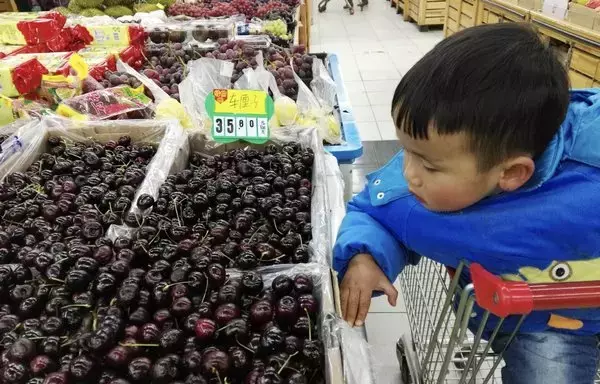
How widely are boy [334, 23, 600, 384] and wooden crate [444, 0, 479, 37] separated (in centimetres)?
505

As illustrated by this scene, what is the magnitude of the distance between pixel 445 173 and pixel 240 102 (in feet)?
3.56

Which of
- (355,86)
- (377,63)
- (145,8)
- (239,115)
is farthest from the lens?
(377,63)

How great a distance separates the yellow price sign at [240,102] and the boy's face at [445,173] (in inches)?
37.7

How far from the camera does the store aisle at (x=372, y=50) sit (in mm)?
4391

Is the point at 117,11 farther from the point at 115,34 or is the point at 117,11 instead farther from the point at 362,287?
the point at 362,287

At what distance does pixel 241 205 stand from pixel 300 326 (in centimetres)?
51

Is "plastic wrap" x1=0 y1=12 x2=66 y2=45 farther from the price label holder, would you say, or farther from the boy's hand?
the boy's hand

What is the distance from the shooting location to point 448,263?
105 cm

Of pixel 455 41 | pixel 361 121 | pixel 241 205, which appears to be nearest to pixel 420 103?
pixel 455 41

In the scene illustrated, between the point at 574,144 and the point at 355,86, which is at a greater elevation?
→ the point at 574,144

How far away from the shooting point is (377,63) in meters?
5.80

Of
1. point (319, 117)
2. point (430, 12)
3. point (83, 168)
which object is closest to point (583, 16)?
point (319, 117)

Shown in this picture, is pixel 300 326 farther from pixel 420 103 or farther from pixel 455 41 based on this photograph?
pixel 455 41

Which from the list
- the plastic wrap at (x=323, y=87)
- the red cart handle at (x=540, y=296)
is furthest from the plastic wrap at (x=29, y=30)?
the red cart handle at (x=540, y=296)
